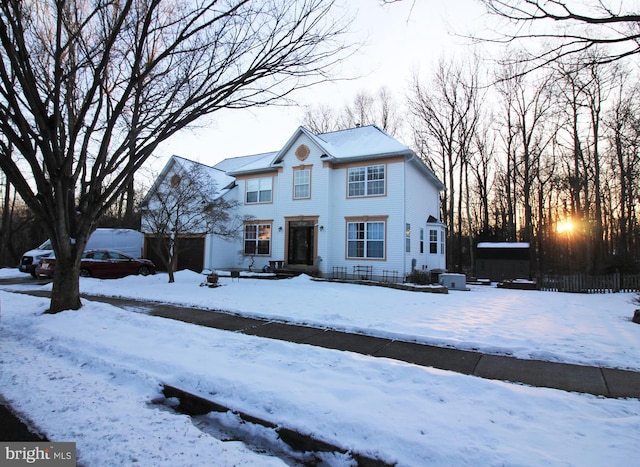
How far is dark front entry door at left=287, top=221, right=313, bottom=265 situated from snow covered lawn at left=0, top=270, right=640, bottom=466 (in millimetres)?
10474

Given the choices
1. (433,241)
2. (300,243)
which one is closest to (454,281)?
(433,241)

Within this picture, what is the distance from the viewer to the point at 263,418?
11.1 feet

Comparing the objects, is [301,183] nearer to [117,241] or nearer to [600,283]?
[117,241]

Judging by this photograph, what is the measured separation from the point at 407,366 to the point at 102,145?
8.19 metres

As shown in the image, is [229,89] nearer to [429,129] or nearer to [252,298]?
[252,298]

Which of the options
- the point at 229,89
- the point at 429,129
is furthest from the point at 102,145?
the point at 429,129

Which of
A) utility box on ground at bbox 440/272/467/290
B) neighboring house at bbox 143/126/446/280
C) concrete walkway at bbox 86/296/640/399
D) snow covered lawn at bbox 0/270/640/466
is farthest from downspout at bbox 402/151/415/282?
concrete walkway at bbox 86/296/640/399

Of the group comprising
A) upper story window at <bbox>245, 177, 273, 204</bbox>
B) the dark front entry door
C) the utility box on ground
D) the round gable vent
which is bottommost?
the utility box on ground

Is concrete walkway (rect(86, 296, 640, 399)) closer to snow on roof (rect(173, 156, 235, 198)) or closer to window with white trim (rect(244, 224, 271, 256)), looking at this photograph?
snow on roof (rect(173, 156, 235, 198))

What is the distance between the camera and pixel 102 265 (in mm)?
16344

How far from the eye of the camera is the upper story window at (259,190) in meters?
19.8

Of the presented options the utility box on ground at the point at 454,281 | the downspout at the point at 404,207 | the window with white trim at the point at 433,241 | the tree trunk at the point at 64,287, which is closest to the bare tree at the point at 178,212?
the tree trunk at the point at 64,287

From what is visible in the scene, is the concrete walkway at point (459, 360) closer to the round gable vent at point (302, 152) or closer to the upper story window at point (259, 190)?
the round gable vent at point (302, 152)

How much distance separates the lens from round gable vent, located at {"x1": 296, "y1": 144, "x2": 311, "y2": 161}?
18278 mm
